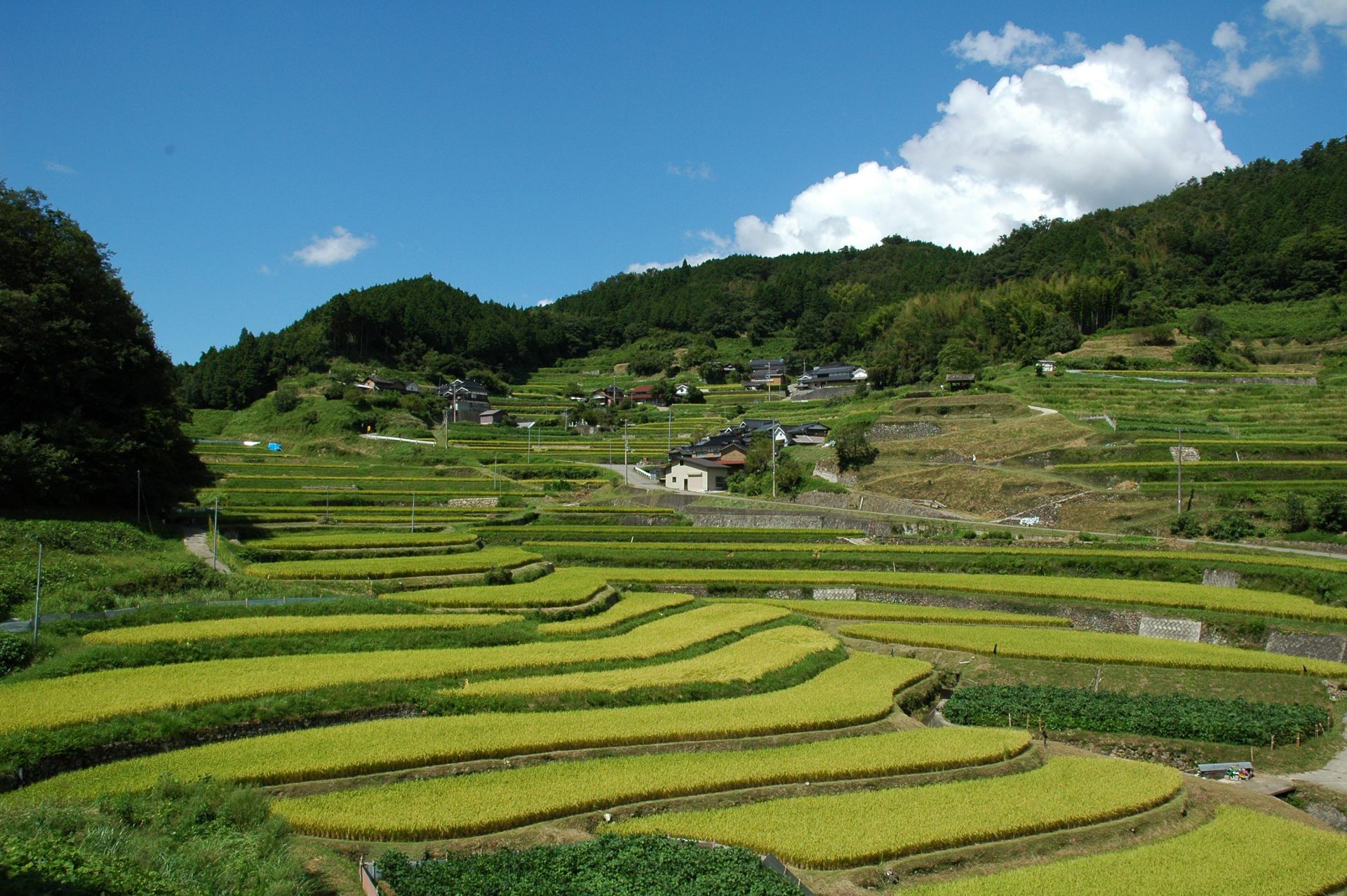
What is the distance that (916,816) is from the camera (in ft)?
41.0

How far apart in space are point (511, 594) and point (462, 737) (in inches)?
462

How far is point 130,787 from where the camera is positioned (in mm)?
11938

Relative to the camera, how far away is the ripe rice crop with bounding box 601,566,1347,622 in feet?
86.9

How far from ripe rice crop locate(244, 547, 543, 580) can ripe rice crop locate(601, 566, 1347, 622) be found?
14.8ft

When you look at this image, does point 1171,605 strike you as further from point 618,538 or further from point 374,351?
point 374,351

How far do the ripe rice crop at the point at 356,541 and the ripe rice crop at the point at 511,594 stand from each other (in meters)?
5.99

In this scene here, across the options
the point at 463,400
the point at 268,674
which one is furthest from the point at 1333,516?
the point at 463,400

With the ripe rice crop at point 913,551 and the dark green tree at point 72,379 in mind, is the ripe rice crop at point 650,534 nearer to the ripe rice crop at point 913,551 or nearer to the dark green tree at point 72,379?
the ripe rice crop at point 913,551

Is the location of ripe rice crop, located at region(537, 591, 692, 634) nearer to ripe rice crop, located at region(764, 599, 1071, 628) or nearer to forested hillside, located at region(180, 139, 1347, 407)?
ripe rice crop, located at region(764, 599, 1071, 628)

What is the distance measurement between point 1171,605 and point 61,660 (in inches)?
1152

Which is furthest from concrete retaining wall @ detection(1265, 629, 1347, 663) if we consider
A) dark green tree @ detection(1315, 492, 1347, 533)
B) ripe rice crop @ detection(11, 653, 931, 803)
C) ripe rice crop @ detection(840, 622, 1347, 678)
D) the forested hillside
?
the forested hillside

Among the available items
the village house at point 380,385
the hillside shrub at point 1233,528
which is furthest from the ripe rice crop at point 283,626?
the village house at point 380,385

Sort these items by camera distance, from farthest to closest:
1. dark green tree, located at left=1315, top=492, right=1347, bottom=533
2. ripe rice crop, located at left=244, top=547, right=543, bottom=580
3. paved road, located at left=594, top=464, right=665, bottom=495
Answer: paved road, located at left=594, top=464, right=665, bottom=495 < dark green tree, located at left=1315, top=492, right=1347, bottom=533 < ripe rice crop, located at left=244, top=547, right=543, bottom=580

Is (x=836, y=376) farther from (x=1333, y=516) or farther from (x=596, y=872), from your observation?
(x=596, y=872)
